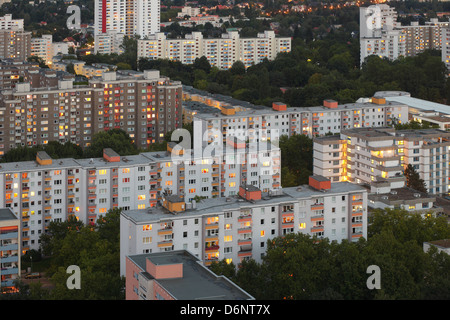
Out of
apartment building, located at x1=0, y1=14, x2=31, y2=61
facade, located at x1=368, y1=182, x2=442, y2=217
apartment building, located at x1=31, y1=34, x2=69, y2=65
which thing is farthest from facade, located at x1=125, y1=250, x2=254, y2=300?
apartment building, located at x1=31, y1=34, x2=69, y2=65

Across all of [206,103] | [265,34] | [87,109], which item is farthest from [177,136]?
[265,34]

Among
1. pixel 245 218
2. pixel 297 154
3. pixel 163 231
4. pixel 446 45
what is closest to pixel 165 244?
pixel 163 231

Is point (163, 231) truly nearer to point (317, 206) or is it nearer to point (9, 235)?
point (9, 235)

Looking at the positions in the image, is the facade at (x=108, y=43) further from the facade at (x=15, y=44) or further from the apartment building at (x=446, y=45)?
the apartment building at (x=446, y=45)

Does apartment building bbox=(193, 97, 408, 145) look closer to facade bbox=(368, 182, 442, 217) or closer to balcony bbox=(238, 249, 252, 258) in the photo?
facade bbox=(368, 182, 442, 217)

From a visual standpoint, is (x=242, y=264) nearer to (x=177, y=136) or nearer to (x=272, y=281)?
(x=272, y=281)

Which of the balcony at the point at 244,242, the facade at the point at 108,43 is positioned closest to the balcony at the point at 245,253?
the balcony at the point at 244,242
